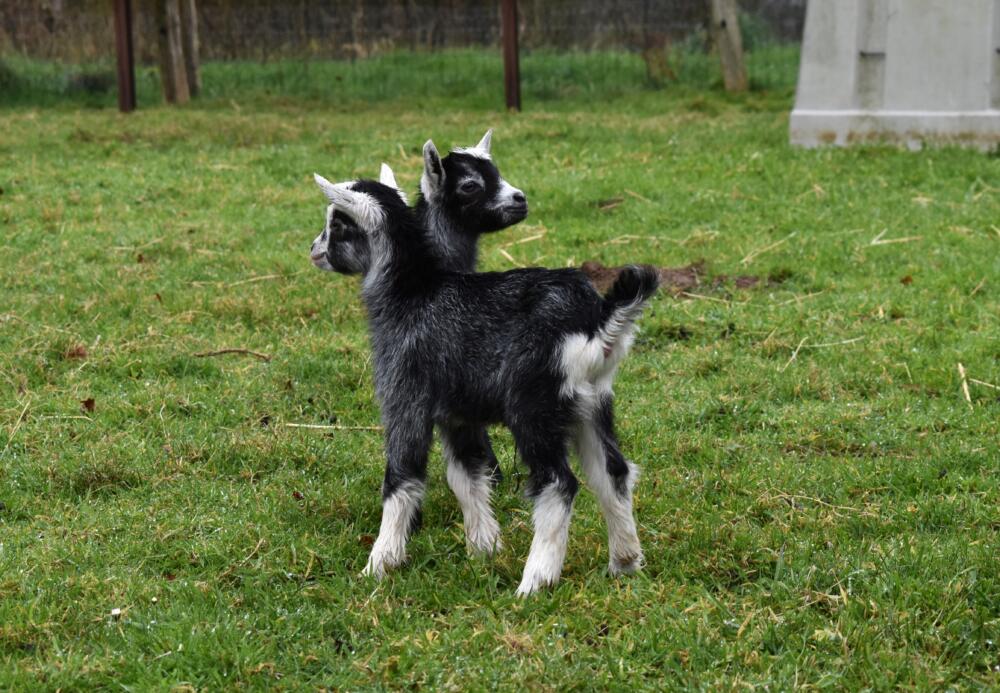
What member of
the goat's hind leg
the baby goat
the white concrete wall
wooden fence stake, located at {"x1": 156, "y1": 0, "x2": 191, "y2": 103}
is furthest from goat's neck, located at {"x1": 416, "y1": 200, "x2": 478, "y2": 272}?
wooden fence stake, located at {"x1": 156, "y1": 0, "x2": 191, "y2": 103}

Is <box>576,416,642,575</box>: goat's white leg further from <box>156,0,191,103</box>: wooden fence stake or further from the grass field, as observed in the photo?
<box>156,0,191,103</box>: wooden fence stake

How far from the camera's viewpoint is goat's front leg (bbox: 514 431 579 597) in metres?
4.81

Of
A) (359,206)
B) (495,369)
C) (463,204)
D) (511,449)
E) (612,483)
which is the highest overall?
(359,206)

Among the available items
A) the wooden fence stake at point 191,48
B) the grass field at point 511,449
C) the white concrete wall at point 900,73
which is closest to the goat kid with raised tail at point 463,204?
the grass field at point 511,449

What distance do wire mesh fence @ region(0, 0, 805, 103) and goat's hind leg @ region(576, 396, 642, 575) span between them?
14.6 meters

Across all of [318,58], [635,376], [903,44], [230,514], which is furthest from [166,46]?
[230,514]

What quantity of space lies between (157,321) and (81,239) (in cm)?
240

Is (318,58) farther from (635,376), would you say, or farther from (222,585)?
(222,585)

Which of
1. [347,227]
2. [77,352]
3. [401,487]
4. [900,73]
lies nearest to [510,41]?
[900,73]

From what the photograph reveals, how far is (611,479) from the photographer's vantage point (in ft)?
16.6

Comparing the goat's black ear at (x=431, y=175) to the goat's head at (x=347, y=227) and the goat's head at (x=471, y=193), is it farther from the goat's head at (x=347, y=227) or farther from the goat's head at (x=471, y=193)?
the goat's head at (x=347, y=227)

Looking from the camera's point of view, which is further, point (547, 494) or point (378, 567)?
point (378, 567)

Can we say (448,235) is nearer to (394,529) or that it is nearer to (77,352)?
(394,529)

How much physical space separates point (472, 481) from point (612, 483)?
2.17 ft
